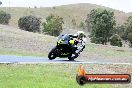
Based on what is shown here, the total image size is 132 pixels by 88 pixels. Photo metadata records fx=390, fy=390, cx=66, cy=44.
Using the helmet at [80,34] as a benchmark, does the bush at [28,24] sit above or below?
below

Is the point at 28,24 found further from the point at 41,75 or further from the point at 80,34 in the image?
the point at 41,75

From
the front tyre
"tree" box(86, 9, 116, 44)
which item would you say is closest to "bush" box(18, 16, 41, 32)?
"tree" box(86, 9, 116, 44)

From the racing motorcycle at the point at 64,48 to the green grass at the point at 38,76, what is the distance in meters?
2.84

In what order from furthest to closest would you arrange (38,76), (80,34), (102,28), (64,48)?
(102,28)
(64,48)
(80,34)
(38,76)

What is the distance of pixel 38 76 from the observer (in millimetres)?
18906

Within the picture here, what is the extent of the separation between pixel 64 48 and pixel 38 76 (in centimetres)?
783

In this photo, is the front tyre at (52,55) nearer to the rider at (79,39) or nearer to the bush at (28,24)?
the rider at (79,39)

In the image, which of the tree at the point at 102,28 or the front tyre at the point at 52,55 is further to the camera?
the tree at the point at 102,28

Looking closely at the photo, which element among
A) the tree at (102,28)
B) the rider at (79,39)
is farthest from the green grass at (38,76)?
the tree at (102,28)

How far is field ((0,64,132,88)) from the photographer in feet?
55.8

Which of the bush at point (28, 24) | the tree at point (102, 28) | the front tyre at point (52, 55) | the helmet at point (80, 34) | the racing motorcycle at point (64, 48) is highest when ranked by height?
the helmet at point (80, 34)

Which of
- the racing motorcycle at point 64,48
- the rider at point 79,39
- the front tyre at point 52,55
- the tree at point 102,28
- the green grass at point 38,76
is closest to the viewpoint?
the green grass at point 38,76

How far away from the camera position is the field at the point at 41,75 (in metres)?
17.0

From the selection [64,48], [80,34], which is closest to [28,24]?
[64,48]
